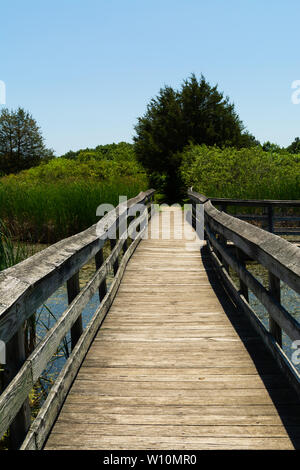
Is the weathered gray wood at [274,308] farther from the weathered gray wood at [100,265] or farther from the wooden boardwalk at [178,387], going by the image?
the weathered gray wood at [100,265]

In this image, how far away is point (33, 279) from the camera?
89.0 inches

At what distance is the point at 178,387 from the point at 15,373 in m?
1.32

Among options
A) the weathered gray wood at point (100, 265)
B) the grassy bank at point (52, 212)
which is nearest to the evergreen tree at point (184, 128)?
the grassy bank at point (52, 212)

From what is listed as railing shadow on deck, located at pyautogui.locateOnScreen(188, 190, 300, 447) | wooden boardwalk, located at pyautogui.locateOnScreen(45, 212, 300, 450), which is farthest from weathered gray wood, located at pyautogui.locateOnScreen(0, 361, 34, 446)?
railing shadow on deck, located at pyautogui.locateOnScreen(188, 190, 300, 447)

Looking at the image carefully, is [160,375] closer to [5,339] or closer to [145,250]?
[5,339]

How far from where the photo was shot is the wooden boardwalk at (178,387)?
2467 millimetres

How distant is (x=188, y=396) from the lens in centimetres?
294

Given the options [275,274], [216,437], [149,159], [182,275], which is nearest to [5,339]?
[216,437]

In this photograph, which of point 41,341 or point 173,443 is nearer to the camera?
point 173,443

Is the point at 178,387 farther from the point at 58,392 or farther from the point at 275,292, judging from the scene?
the point at 275,292

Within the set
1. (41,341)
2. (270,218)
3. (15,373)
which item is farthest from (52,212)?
(15,373)

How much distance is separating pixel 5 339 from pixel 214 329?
2.75 meters

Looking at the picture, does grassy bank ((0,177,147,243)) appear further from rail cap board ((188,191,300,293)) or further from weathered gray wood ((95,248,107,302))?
rail cap board ((188,191,300,293))

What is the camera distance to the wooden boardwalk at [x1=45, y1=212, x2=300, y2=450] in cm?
247
